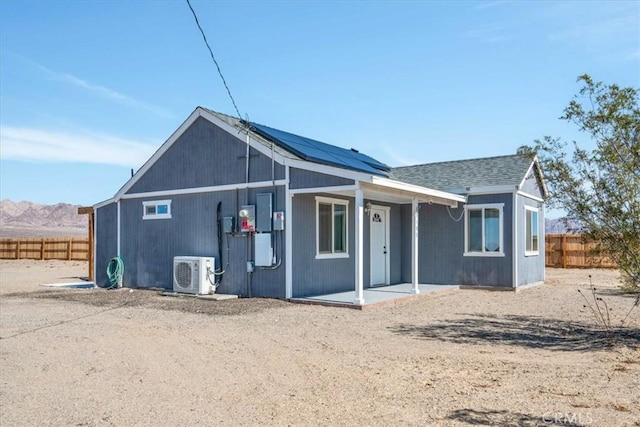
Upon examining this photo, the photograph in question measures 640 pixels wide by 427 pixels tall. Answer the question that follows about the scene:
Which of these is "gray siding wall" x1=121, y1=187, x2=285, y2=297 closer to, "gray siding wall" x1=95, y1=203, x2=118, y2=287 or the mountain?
"gray siding wall" x1=95, y1=203, x2=118, y2=287

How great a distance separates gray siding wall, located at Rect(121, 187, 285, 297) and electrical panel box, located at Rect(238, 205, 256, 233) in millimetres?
207

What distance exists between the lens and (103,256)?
15039mm

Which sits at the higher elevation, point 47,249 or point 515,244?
point 515,244

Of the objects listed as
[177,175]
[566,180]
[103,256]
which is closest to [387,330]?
[566,180]

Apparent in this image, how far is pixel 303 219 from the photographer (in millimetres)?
11734

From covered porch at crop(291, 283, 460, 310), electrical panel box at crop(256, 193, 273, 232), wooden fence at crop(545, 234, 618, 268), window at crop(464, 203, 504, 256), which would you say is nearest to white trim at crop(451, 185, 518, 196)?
window at crop(464, 203, 504, 256)

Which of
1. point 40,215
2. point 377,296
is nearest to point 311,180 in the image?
point 377,296

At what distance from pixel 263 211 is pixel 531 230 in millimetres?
8733

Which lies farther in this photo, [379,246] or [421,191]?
[379,246]

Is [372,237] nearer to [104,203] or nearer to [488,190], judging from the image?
[488,190]

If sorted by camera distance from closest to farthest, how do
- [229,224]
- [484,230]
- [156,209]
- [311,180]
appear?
[311,180], [229,224], [156,209], [484,230]

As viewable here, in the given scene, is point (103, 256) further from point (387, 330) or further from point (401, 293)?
point (387, 330)

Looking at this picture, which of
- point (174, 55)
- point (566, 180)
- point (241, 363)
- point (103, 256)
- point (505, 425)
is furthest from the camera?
point (103, 256)

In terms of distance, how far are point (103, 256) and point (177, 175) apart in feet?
12.1
